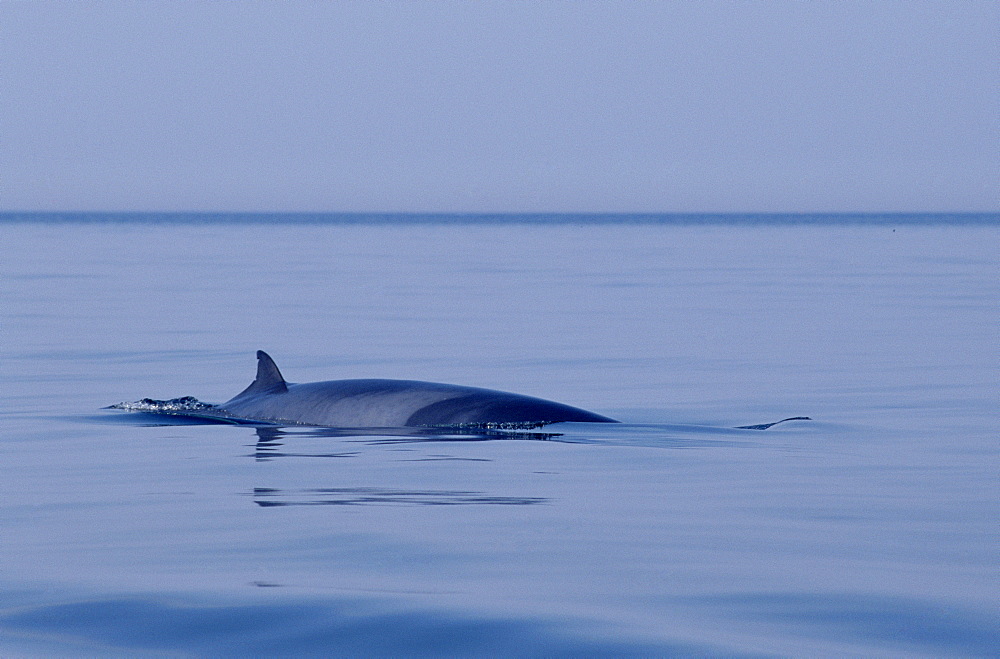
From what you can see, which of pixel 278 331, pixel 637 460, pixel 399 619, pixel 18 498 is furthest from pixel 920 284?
pixel 399 619

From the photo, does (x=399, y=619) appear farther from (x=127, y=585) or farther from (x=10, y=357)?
(x=10, y=357)

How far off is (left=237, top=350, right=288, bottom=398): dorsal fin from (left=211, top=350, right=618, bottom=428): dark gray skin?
158 mm

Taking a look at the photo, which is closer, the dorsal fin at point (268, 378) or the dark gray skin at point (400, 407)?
the dark gray skin at point (400, 407)

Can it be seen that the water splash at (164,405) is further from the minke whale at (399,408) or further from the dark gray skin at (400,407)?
the dark gray skin at (400,407)

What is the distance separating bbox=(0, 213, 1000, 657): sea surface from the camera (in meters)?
6.02

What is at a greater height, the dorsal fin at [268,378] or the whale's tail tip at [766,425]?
the dorsal fin at [268,378]

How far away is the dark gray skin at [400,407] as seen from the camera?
12.8 m

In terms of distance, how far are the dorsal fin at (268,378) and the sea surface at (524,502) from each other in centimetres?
91

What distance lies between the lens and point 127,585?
6734mm

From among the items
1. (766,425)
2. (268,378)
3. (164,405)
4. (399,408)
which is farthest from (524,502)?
(164,405)

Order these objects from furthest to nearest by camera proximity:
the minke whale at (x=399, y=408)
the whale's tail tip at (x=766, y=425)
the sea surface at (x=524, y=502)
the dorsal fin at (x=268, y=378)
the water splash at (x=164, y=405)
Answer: the water splash at (x=164, y=405) → the dorsal fin at (x=268, y=378) → the whale's tail tip at (x=766, y=425) → the minke whale at (x=399, y=408) → the sea surface at (x=524, y=502)

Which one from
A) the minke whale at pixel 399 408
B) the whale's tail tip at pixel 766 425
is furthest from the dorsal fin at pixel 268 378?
the whale's tail tip at pixel 766 425

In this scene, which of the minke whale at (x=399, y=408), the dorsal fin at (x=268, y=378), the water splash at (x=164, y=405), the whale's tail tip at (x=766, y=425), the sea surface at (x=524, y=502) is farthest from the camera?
→ the water splash at (x=164, y=405)

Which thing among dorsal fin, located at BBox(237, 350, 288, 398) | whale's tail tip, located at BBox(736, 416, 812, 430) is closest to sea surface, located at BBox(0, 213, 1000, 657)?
whale's tail tip, located at BBox(736, 416, 812, 430)
